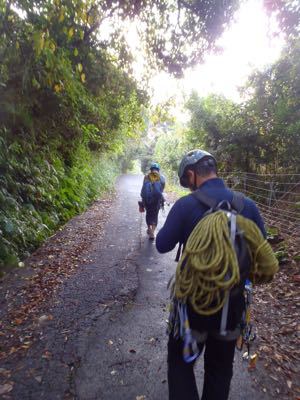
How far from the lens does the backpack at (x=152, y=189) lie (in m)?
7.52

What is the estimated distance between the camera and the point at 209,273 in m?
1.80

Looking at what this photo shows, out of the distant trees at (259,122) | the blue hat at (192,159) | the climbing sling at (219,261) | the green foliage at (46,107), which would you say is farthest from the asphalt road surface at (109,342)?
the distant trees at (259,122)

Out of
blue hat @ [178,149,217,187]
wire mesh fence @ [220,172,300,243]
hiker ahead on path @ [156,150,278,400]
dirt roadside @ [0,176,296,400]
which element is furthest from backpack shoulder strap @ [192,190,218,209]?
wire mesh fence @ [220,172,300,243]

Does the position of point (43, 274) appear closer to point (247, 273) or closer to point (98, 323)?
point (98, 323)

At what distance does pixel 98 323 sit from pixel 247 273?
258 centimetres

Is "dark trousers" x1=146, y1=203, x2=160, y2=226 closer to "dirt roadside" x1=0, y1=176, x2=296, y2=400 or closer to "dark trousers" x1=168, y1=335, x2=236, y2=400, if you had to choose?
"dirt roadside" x1=0, y1=176, x2=296, y2=400

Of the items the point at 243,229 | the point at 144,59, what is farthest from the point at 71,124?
the point at 243,229

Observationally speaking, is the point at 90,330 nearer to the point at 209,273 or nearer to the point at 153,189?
the point at 209,273

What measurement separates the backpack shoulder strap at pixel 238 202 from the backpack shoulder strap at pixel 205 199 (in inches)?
5.4

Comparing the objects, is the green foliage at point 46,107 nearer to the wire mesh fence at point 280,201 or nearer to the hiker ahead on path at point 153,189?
the hiker ahead on path at point 153,189

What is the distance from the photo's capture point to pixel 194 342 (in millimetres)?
1994

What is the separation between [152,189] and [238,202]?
5477 millimetres

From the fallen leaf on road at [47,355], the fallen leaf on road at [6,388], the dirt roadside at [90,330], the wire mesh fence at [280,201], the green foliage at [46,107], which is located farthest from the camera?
the wire mesh fence at [280,201]

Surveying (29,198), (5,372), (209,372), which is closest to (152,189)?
(29,198)
